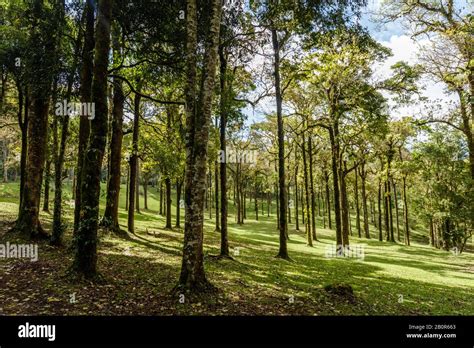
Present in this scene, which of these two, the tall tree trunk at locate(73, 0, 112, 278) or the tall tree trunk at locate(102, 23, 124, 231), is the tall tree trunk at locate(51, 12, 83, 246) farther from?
the tall tree trunk at locate(102, 23, 124, 231)

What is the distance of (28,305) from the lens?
23.1 ft

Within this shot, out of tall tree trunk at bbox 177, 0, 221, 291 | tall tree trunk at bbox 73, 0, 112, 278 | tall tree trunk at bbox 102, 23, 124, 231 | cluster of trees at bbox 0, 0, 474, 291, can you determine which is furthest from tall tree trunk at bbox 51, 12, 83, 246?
tall tree trunk at bbox 177, 0, 221, 291

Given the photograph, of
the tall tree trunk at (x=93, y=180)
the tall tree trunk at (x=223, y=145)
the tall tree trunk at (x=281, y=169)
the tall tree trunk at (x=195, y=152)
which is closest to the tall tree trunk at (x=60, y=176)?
the tall tree trunk at (x=93, y=180)

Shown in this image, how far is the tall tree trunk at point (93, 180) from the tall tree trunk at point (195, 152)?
7.97 ft

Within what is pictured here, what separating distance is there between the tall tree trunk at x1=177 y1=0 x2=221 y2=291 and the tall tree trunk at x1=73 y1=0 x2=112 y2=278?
2430 millimetres

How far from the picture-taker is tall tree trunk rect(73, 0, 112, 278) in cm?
868

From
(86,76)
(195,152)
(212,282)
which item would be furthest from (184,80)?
(212,282)

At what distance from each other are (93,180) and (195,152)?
3007 millimetres

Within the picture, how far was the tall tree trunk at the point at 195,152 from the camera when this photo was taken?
27.6 feet

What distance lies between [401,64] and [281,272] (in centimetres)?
1563

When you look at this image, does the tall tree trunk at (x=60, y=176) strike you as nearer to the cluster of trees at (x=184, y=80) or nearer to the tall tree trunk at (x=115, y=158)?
the cluster of trees at (x=184, y=80)

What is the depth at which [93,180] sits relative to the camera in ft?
29.1


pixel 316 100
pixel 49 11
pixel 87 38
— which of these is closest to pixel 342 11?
pixel 87 38

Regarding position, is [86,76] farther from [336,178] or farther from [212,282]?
[336,178]
